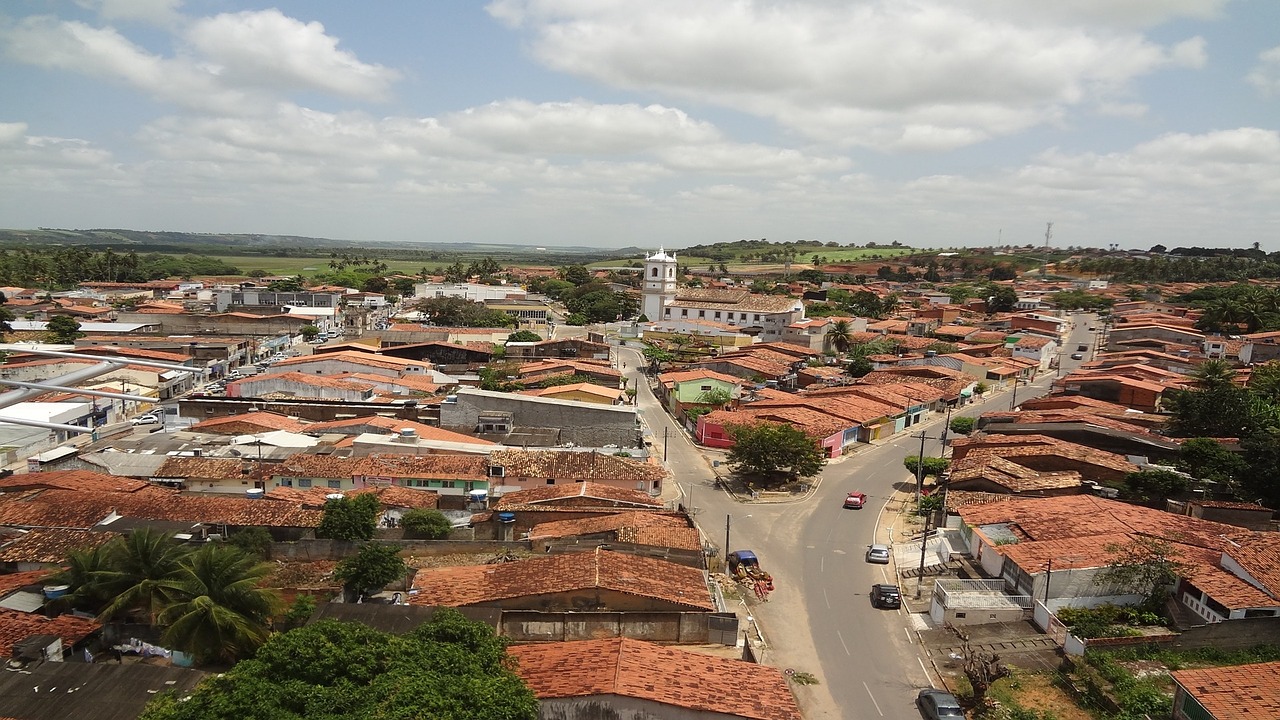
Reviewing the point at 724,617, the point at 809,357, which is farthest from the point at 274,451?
the point at 809,357

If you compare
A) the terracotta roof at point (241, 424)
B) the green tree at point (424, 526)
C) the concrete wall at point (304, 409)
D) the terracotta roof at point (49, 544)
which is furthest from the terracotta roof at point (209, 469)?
the green tree at point (424, 526)

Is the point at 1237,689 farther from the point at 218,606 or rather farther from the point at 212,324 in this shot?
the point at 212,324

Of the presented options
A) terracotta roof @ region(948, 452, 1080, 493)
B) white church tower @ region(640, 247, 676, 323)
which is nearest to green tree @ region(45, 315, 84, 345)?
white church tower @ region(640, 247, 676, 323)

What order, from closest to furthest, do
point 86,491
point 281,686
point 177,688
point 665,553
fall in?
point 281,686, point 177,688, point 665,553, point 86,491

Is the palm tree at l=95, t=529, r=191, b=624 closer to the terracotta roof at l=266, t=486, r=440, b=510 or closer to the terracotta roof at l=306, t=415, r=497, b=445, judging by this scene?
the terracotta roof at l=266, t=486, r=440, b=510

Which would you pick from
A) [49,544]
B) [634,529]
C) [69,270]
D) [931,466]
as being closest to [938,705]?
[634,529]

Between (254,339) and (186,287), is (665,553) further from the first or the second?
(186,287)
